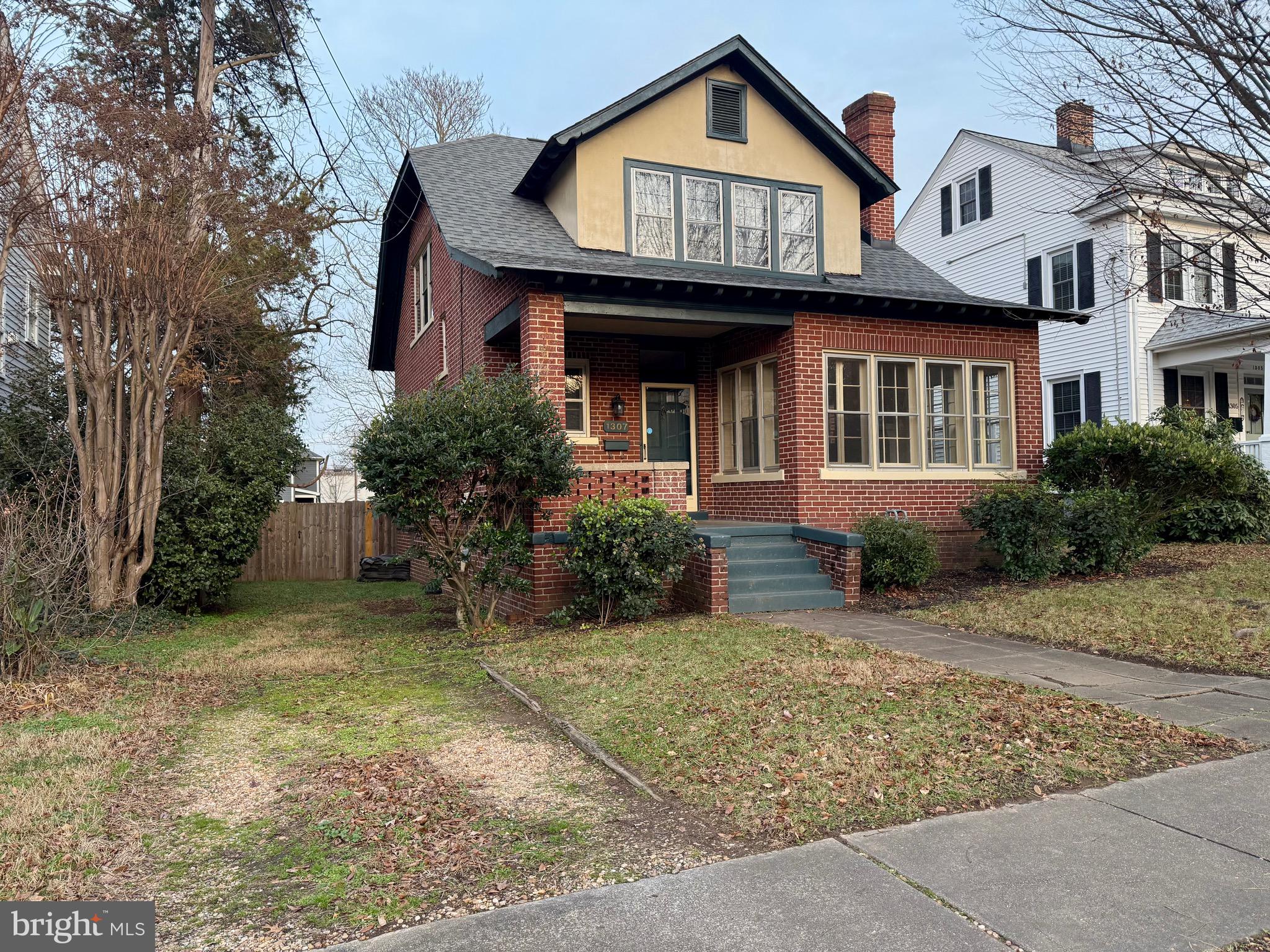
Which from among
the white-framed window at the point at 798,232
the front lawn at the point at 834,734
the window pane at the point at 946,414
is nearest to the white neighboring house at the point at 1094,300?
the window pane at the point at 946,414

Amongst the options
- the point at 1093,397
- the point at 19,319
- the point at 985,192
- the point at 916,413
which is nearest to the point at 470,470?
the point at 916,413

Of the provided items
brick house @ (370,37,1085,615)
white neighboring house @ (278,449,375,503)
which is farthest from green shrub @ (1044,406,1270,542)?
white neighboring house @ (278,449,375,503)

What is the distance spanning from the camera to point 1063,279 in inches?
814

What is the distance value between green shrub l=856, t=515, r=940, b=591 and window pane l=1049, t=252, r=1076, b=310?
11987 mm

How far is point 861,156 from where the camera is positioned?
13.3 m

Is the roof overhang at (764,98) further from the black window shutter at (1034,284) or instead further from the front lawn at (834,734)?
the black window shutter at (1034,284)

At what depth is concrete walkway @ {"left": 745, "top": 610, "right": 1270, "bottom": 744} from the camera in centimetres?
554

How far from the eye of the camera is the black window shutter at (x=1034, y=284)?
21219 millimetres

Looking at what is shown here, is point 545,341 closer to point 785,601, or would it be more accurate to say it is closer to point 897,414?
point 785,601

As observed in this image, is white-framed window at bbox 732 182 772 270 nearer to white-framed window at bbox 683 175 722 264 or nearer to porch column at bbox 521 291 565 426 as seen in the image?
white-framed window at bbox 683 175 722 264

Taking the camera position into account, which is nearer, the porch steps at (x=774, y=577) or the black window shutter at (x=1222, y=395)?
Answer: the porch steps at (x=774, y=577)

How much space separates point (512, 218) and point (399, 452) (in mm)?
5308

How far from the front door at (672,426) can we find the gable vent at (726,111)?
3.77m

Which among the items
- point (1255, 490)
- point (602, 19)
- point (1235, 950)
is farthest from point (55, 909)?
point (1255, 490)
